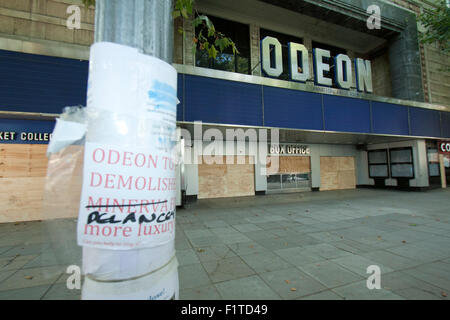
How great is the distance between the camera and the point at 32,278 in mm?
3043

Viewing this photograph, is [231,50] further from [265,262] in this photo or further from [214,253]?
[265,262]

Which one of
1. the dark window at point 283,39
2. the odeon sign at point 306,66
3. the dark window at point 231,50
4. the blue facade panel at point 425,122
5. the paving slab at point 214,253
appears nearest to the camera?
the paving slab at point 214,253

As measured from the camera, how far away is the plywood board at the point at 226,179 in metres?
10.8

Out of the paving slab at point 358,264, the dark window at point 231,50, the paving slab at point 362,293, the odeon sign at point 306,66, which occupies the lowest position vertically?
the paving slab at point 362,293

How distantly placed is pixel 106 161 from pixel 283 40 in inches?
582

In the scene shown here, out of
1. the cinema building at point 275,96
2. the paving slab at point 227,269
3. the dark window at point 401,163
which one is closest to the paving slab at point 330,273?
the paving slab at point 227,269

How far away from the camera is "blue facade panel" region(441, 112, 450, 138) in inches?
512

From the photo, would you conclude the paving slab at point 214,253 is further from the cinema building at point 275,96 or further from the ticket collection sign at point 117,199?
the cinema building at point 275,96

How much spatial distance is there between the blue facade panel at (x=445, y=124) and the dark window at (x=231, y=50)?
12.7m

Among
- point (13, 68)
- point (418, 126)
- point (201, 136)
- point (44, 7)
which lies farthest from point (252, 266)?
point (418, 126)

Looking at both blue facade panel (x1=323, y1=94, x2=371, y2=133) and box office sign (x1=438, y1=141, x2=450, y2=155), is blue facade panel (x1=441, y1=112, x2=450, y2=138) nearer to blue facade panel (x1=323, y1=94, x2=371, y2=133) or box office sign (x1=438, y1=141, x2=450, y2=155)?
box office sign (x1=438, y1=141, x2=450, y2=155)

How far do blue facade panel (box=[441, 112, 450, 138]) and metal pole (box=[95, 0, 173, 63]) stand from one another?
18.1 m

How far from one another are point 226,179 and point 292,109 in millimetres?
4861
